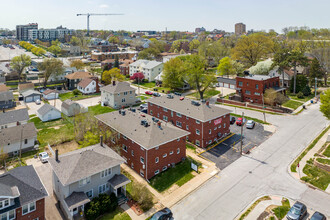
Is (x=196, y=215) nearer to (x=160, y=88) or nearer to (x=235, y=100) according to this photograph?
(x=235, y=100)

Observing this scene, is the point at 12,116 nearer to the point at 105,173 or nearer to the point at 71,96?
the point at 71,96

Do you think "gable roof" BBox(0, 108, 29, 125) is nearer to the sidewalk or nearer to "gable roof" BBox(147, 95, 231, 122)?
the sidewalk

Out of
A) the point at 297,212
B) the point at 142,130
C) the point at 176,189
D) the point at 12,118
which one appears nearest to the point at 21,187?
the point at 142,130

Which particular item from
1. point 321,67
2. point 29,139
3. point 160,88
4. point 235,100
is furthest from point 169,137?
point 321,67

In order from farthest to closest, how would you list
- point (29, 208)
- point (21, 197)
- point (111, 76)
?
point (111, 76) → point (29, 208) → point (21, 197)

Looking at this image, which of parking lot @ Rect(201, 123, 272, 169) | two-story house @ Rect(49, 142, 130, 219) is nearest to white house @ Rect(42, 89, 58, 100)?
two-story house @ Rect(49, 142, 130, 219)
